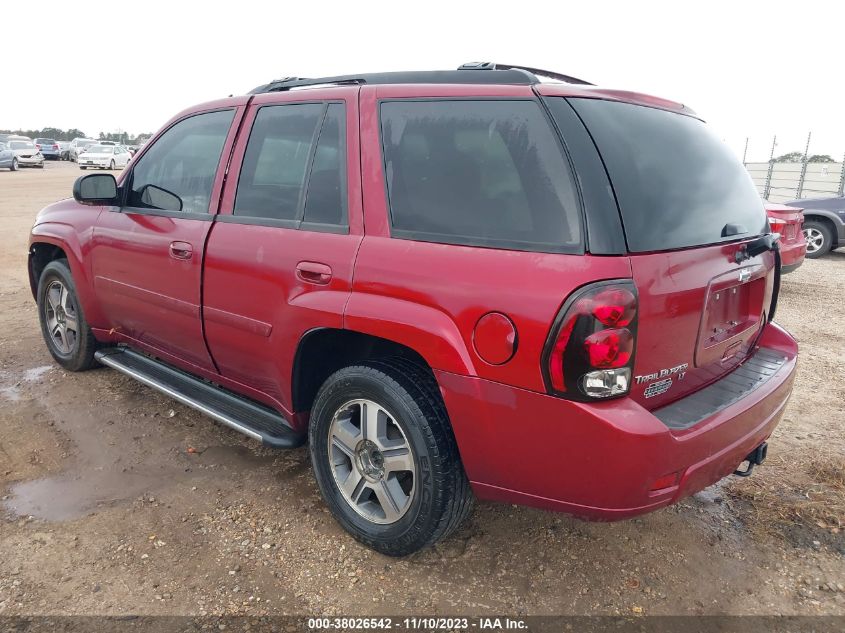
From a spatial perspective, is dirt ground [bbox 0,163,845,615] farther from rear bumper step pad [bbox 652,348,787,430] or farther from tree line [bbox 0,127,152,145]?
tree line [bbox 0,127,152,145]

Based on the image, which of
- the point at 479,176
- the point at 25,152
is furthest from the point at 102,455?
the point at 25,152

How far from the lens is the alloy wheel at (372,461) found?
249cm

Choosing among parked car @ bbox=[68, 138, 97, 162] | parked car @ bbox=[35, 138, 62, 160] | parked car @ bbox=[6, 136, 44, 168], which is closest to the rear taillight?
parked car @ bbox=[6, 136, 44, 168]

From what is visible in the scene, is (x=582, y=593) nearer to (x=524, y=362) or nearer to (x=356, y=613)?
(x=356, y=613)

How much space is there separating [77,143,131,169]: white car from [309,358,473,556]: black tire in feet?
108

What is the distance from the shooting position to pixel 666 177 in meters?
2.23

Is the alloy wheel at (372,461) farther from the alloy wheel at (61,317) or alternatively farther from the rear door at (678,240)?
the alloy wheel at (61,317)

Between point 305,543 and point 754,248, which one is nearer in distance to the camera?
point 754,248

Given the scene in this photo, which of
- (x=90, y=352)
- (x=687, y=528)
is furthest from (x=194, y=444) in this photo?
(x=687, y=528)

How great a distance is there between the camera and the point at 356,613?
2318 millimetres

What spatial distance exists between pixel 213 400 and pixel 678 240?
7.84 feet

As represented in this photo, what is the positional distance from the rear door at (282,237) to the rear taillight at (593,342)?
91 cm

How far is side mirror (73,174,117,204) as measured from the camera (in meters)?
3.59

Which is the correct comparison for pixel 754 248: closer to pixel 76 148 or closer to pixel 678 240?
pixel 678 240
